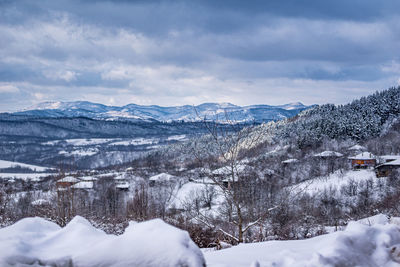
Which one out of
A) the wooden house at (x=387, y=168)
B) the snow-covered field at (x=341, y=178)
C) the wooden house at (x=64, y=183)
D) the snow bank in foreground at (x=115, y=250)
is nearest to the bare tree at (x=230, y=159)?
the snow bank in foreground at (x=115, y=250)

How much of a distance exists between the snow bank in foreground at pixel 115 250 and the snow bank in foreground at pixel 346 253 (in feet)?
4.50

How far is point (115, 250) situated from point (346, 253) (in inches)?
128

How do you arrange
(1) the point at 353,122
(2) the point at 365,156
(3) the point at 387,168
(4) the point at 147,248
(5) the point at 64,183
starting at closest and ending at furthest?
1. (4) the point at 147,248
2. (5) the point at 64,183
3. (3) the point at 387,168
4. (2) the point at 365,156
5. (1) the point at 353,122

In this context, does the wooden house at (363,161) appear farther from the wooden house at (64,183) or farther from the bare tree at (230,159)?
the bare tree at (230,159)

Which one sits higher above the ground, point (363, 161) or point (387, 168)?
point (363, 161)

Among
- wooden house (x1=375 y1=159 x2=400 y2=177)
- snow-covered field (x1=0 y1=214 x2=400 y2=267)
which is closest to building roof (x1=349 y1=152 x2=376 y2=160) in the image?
wooden house (x1=375 y1=159 x2=400 y2=177)

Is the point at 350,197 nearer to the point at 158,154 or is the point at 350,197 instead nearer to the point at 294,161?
the point at 294,161

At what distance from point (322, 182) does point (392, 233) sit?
61.6 metres

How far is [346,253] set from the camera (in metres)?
4.63

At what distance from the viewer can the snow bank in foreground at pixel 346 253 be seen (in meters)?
4.55

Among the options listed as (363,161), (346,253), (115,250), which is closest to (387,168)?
(363,161)

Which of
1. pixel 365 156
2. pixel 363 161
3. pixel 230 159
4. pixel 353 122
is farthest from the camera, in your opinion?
pixel 353 122

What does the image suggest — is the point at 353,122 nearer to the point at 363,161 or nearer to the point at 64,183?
the point at 363,161

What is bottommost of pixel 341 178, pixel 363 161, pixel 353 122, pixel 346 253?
pixel 341 178
